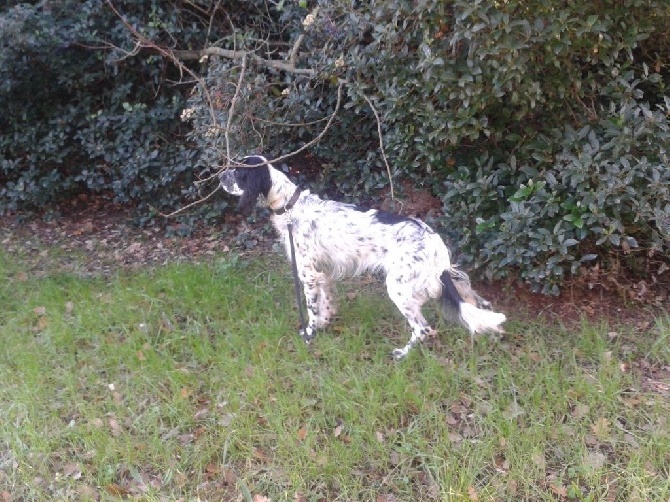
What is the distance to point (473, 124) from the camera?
4.37 meters

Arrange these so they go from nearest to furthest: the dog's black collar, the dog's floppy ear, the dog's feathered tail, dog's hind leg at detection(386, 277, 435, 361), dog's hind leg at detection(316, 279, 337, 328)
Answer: the dog's feathered tail
dog's hind leg at detection(386, 277, 435, 361)
the dog's floppy ear
the dog's black collar
dog's hind leg at detection(316, 279, 337, 328)

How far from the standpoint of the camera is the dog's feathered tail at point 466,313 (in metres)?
4.00

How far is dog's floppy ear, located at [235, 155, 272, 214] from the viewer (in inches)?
171

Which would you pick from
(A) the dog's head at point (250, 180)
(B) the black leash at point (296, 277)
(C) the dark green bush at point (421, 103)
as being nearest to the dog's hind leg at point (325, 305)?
(B) the black leash at point (296, 277)

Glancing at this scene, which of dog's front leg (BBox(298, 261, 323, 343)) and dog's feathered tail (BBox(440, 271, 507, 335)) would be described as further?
dog's front leg (BBox(298, 261, 323, 343))

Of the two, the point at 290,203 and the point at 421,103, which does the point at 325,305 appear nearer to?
the point at 290,203

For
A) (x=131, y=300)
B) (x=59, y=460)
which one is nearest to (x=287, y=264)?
(x=131, y=300)

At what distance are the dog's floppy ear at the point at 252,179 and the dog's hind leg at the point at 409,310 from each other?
1.04 metres

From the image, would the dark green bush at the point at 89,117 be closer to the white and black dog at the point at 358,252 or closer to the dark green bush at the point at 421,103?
the dark green bush at the point at 421,103

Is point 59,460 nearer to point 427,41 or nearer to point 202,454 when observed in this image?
A: point 202,454

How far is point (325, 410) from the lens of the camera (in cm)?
379

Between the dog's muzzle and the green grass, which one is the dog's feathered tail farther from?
the dog's muzzle

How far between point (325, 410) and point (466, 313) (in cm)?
104

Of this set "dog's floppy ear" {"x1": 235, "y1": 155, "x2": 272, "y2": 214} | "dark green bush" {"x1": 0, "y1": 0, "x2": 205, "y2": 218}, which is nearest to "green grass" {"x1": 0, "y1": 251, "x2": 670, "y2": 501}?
"dog's floppy ear" {"x1": 235, "y1": 155, "x2": 272, "y2": 214}
